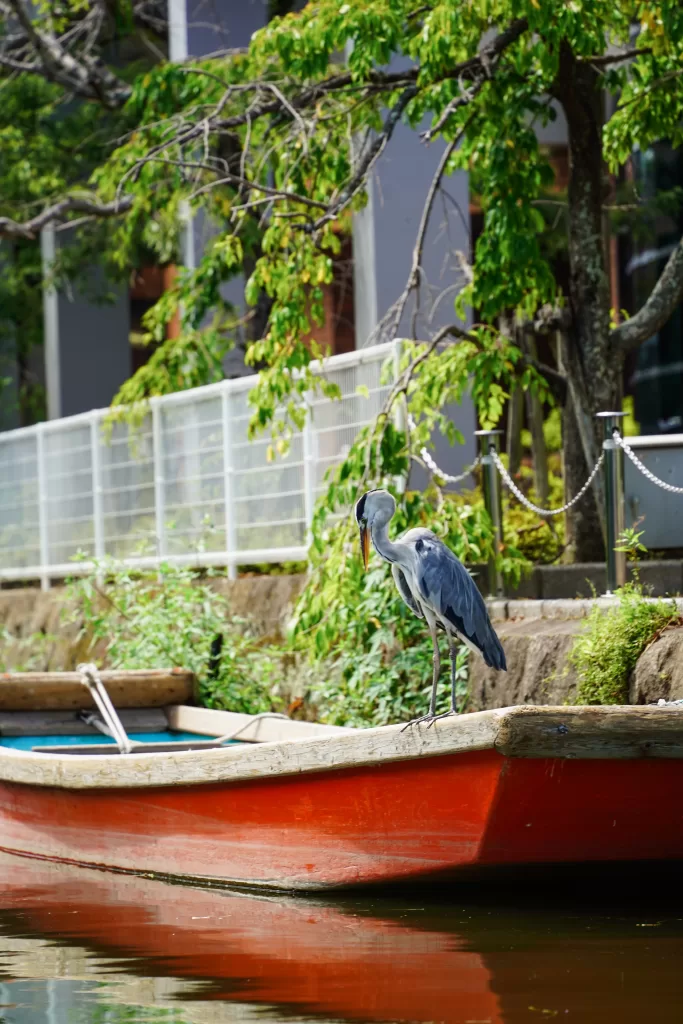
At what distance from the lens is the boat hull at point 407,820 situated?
18.8ft

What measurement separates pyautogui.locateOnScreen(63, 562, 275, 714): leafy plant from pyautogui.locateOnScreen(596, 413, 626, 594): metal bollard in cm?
270

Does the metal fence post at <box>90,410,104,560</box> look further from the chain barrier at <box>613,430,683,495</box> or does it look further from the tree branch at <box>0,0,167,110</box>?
the chain barrier at <box>613,430,683,495</box>

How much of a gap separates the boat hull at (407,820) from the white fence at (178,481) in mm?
3499

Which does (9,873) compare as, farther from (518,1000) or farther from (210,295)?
(210,295)

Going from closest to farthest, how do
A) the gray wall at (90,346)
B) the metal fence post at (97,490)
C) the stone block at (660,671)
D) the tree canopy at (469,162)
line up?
the stone block at (660,671), the tree canopy at (469,162), the metal fence post at (97,490), the gray wall at (90,346)

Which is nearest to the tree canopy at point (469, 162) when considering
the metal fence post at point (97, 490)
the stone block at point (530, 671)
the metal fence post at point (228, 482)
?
the metal fence post at point (228, 482)

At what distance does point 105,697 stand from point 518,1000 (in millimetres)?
4858

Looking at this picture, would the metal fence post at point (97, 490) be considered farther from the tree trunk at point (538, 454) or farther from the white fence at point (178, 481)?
the tree trunk at point (538, 454)

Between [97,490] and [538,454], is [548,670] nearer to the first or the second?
[538,454]

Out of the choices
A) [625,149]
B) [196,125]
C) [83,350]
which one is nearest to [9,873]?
[196,125]

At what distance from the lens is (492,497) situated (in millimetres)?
9344

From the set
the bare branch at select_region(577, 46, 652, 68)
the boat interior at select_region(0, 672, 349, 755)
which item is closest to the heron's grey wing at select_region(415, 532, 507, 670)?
the boat interior at select_region(0, 672, 349, 755)

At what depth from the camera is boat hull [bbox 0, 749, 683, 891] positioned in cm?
574

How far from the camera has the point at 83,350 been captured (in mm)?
19000
